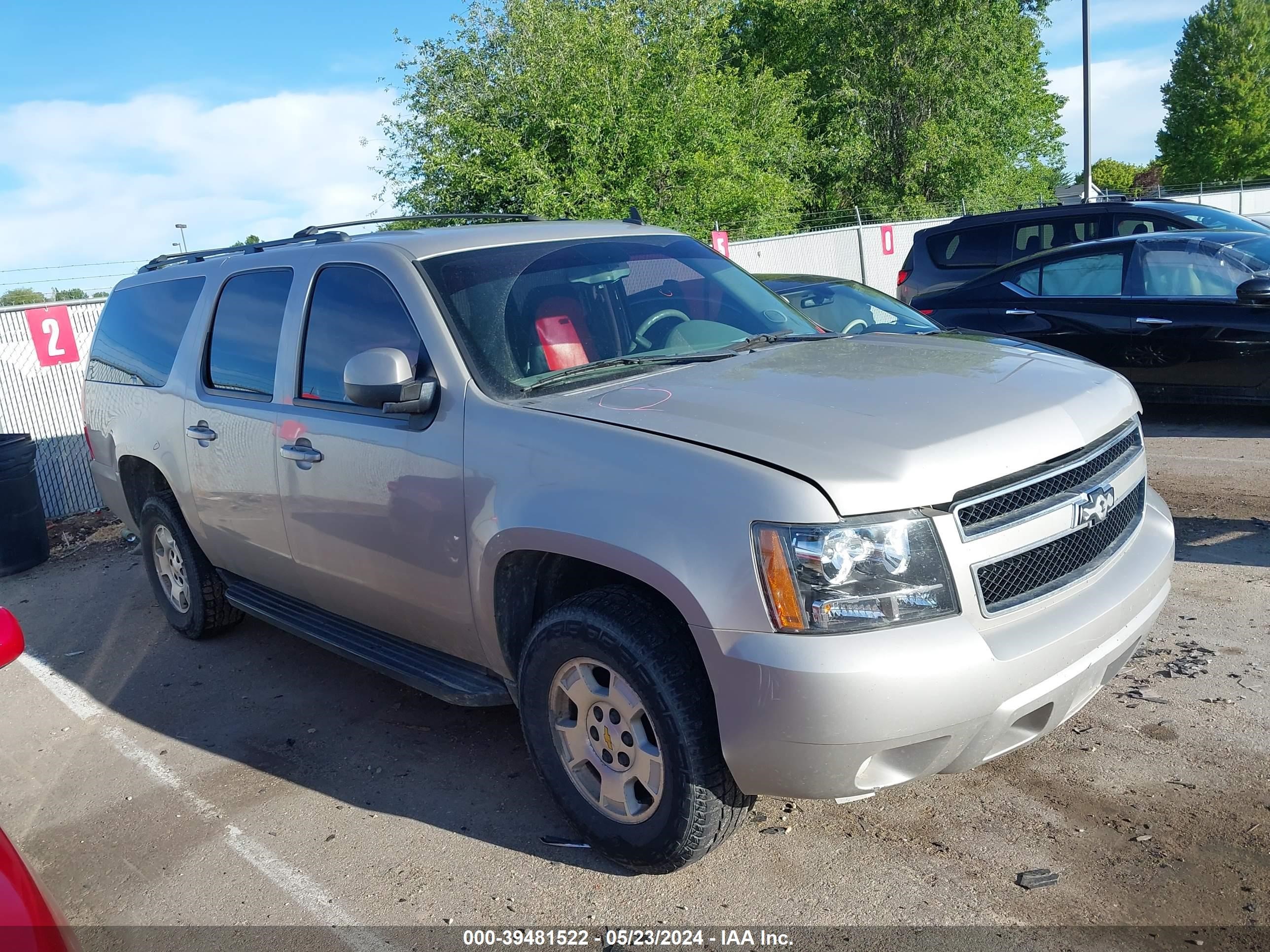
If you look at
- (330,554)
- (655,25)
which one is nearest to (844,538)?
(330,554)

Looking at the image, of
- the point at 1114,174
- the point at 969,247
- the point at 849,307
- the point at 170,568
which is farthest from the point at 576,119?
the point at 1114,174

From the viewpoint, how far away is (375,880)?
11.0ft

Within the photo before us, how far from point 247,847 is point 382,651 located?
0.82 metres

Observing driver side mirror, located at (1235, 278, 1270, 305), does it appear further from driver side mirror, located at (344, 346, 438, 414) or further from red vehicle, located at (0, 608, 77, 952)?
red vehicle, located at (0, 608, 77, 952)

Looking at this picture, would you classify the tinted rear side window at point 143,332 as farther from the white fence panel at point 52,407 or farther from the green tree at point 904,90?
the green tree at point 904,90

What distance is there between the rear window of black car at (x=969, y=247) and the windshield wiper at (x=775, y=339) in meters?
8.26

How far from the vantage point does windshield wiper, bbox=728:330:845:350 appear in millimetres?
3971

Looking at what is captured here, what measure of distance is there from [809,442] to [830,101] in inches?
1331

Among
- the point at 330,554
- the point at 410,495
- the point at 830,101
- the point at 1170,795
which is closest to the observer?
the point at 1170,795

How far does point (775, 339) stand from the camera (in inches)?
162

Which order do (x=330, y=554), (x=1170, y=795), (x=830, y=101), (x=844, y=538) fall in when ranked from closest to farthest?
(x=844, y=538) → (x=1170, y=795) → (x=330, y=554) → (x=830, y=101)

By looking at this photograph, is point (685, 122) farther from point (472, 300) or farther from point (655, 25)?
point (472, 300)

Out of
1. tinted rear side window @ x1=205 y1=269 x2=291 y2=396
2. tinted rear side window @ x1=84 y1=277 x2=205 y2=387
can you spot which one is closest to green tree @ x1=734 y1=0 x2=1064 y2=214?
tinted rear side window @ x1=84 y1=277 x2=205 y2=387

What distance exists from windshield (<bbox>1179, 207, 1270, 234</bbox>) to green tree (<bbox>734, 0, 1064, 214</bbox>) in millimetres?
23449
